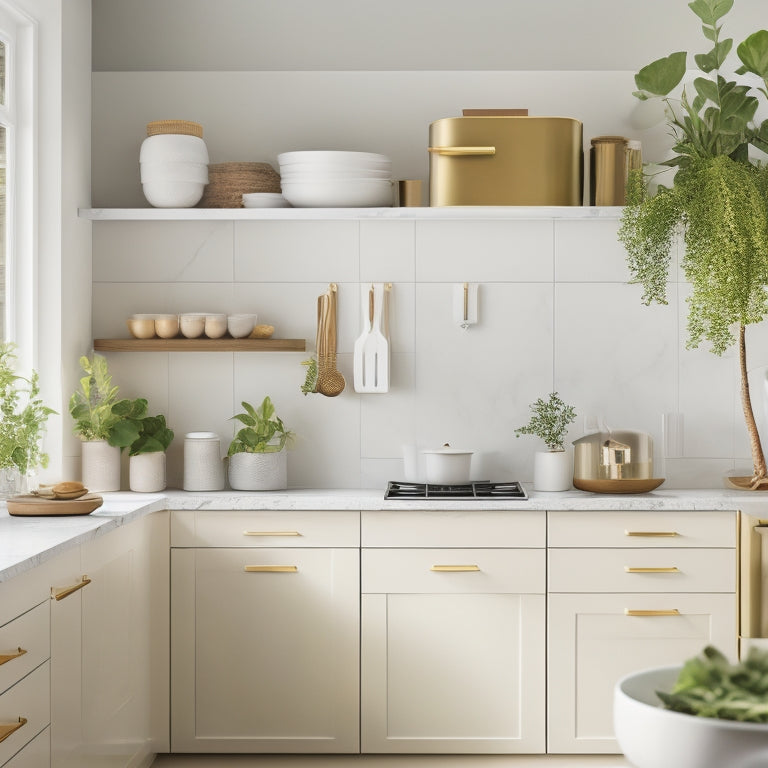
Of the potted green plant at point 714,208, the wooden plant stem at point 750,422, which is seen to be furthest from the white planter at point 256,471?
the wooden plant stem at point 750,422

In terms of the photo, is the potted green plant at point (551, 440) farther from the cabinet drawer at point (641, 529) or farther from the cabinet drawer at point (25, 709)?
the cabinet drawer at point (25, 709)

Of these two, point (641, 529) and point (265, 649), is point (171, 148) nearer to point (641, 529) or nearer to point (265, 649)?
point (265, 649)

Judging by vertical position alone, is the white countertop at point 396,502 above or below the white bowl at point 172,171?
below

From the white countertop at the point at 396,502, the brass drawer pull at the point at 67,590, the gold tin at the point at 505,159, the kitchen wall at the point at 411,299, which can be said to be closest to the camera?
the brass drawer pull at the point at 67,590

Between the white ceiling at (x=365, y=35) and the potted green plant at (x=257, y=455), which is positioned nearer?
the potted green plant at (x=257, y=455)

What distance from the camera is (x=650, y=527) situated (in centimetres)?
314

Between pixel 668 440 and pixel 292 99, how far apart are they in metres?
1.90

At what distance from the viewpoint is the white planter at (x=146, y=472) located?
11.2 ft

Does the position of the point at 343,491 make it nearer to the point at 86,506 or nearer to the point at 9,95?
the point at 86,506

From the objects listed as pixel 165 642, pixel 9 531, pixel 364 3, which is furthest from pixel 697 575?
pixel 364 3

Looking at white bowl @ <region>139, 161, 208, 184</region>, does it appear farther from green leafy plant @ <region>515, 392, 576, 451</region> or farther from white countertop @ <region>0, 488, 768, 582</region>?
green leafy plant @ <region>515, 392, 576, 451</region>

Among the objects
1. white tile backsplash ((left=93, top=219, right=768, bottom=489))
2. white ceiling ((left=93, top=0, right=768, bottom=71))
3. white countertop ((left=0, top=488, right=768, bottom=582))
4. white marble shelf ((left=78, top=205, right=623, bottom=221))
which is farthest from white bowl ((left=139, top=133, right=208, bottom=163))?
white countertop ((left=0, top=488, right=768, bottom=582))

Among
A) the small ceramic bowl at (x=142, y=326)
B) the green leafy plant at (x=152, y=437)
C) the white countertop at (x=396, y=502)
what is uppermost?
the small ceramic bowl at (x=142, y=326)

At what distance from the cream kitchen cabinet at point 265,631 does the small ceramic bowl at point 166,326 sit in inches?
27.3
